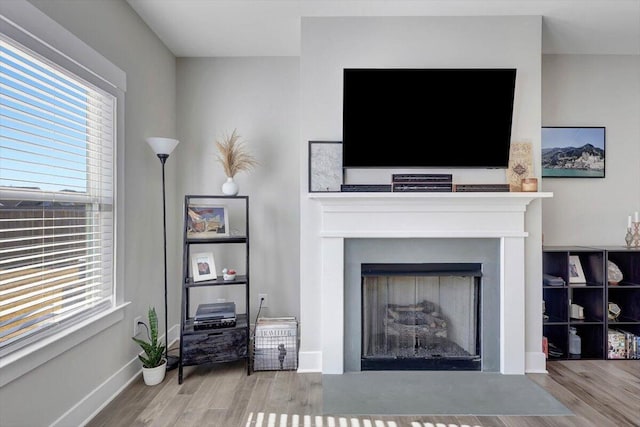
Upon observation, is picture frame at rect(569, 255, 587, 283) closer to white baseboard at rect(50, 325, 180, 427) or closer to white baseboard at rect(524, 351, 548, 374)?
white baseboard at rect(524, 351, 548, 374)

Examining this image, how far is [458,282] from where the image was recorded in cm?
270

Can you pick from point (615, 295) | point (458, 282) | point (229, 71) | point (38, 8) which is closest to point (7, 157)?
point (38, 8)

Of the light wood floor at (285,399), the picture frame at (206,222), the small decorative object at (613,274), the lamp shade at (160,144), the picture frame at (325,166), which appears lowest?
the light wood floor at (285,399)

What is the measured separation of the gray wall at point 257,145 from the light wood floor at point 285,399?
88 centimetres

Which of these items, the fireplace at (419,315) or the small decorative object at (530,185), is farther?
the fireplace at (419,315)

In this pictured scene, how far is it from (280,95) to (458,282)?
2.25 metres

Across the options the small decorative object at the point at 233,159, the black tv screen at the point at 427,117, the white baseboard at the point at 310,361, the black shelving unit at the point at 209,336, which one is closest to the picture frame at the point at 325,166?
the black tv screen at the point at 427,117

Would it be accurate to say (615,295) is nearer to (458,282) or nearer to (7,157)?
(458,282)

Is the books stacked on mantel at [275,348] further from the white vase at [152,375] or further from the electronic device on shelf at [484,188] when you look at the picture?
the electronic device on shelf at [484,188]

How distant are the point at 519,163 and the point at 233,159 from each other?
2.26 m

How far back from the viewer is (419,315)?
271 centimetres

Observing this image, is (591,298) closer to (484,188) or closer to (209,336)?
(484,188)

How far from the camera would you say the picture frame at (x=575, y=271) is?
2912 millimetres

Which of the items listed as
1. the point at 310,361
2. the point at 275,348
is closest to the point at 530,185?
the point at 310,361
